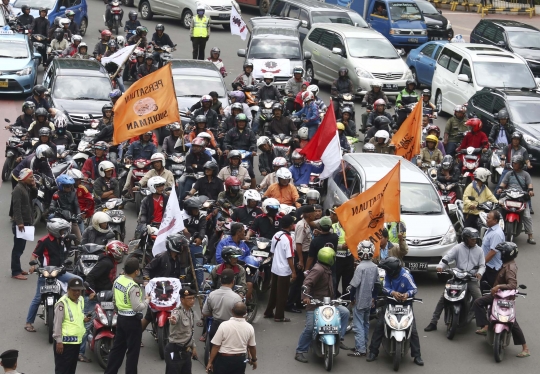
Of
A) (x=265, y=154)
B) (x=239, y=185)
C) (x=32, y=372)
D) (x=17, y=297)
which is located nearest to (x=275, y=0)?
(x=265, y=154)

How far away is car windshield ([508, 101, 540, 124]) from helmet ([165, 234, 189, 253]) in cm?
1075

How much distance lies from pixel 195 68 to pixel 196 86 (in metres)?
0.86

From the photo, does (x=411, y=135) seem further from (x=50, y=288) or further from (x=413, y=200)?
(x=50, y=288)

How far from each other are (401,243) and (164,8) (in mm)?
23599

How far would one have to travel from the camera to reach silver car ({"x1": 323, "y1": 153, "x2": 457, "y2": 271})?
16.5 metres

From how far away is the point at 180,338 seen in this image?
11805 mm

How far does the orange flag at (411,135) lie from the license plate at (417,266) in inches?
144

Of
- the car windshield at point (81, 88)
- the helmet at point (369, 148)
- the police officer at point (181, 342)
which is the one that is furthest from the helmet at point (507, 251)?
→ the car windshield at point (81, 88)

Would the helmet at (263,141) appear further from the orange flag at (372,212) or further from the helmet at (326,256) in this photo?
the helmet at (326,256)

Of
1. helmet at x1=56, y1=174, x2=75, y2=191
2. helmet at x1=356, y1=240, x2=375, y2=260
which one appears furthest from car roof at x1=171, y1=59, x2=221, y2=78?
helmet at x1=356, y1=240, x2=375, y2=260

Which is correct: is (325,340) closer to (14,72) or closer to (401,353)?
(401,353)

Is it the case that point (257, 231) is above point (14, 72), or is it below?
above

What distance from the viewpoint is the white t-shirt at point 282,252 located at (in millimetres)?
14664

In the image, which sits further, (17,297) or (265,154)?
(265,154)
